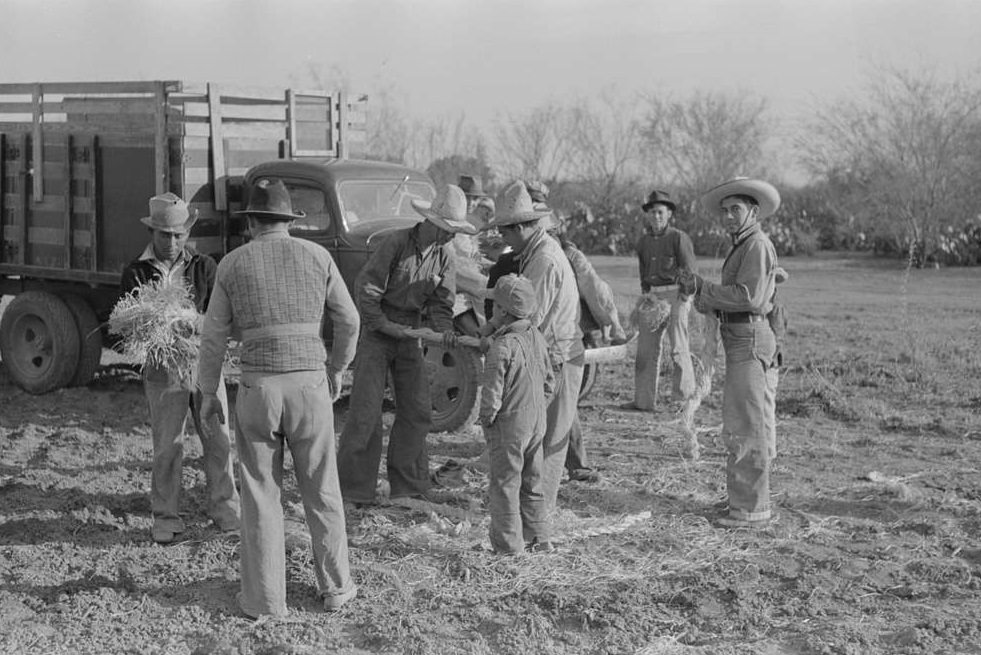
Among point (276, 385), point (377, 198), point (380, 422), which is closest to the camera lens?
point (276, 385)

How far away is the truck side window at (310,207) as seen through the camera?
32.4 feet

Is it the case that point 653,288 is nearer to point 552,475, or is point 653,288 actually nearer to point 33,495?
point 552,475

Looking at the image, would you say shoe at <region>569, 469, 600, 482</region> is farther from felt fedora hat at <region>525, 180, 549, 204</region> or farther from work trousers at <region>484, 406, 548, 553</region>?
felt fedora hat at <region>525, 180, 549, 204</region>

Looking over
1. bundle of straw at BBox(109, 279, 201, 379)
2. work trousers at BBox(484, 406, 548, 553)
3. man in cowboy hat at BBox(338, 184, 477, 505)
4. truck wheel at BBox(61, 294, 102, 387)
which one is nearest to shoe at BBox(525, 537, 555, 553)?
work trousers at BBox(484, 406, 548, 553)

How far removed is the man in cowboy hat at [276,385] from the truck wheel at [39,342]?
565 cm

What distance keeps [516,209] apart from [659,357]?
4.07 metres

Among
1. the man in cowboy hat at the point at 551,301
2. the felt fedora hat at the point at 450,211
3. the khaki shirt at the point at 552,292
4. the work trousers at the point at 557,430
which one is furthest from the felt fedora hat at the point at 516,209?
the work trousers at the point at 557,430

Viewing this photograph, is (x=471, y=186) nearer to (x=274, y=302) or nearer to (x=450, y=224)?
(x=450, y=224)

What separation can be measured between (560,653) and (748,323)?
2.56 meters

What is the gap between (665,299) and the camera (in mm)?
10516

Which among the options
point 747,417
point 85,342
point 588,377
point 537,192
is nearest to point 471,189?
point 537,192

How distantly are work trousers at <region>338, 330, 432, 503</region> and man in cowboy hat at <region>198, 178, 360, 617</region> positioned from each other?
1.66 m

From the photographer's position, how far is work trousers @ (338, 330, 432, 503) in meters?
7.34

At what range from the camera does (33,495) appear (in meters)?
7.62
